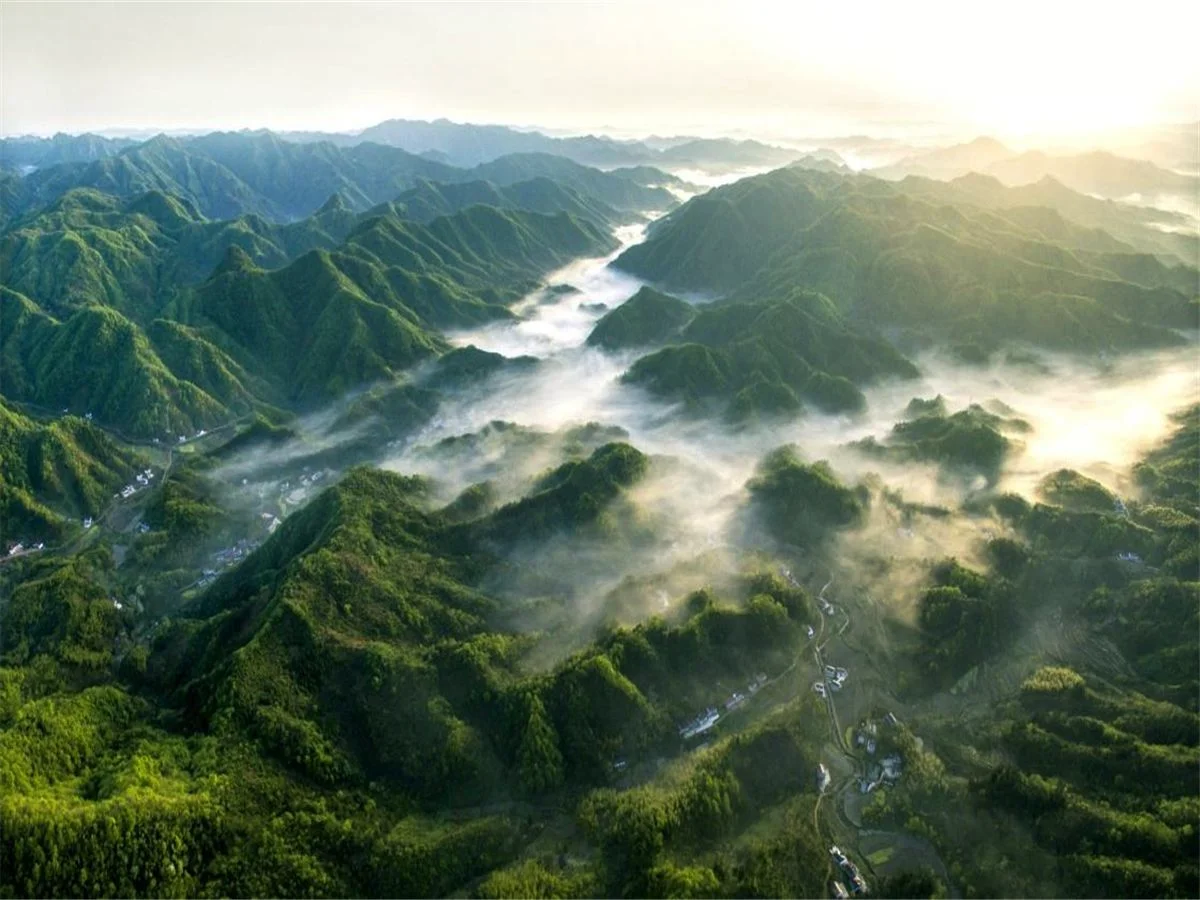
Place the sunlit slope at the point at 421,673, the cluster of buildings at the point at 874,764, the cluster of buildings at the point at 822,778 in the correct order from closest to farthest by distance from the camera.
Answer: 1. the cluster of buildings at the point at 822,778
2. the cluster of buildings at the point at 874,764
3. the sunlit slope at the point at 421,673

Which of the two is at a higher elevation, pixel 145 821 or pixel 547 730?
pixel 145 821

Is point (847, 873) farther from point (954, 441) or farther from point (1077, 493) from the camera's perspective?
point (954, 441)

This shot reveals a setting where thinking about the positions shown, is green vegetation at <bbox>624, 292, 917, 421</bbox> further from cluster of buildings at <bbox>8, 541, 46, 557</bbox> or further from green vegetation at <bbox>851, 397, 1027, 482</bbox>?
cluster of buildings at <bbox>8, 541, 46, 557</bbox>

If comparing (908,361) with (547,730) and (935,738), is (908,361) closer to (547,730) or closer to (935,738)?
(935,738)

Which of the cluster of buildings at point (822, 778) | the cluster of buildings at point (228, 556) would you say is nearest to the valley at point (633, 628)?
the cluster of buildings at point (822, 778)

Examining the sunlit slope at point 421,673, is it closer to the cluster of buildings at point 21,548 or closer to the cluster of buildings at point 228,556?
the cluster of buildings at point 228,556

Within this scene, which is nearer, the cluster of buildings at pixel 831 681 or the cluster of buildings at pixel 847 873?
the cluster of buildings at pixel 847 873

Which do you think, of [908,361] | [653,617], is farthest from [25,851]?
[908,361]

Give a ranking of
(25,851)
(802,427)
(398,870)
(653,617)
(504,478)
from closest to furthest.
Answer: (25,851) < (398,870) < (653,617) < (504,478) < (802,427)
